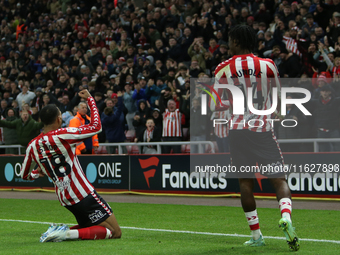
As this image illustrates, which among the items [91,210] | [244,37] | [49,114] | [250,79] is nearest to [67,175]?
[91,210]

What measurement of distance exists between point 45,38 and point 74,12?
214cm

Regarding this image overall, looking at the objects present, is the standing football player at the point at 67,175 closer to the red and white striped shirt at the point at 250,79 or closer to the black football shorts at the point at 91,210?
the black football shorts at the point at 91,210

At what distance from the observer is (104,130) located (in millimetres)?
16531

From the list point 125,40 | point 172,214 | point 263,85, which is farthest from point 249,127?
point 125,40

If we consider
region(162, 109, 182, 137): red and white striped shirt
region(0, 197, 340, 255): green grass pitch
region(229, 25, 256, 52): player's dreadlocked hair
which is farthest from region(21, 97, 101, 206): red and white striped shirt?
region(162, 109, 182, 137): red and white striped shirt

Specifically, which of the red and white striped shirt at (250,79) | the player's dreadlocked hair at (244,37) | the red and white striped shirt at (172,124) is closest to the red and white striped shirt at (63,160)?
the red and white striped shirt at (250,79)

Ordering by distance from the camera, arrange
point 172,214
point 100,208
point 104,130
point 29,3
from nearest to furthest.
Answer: point 100,208
point 172,214
point 104,130
point 29,3

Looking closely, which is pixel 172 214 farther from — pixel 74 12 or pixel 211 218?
pixel 74 12

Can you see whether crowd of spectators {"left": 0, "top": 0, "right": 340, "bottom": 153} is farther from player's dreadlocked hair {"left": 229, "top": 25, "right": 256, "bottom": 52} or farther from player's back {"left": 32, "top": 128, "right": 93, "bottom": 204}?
player's back {"left": 32, "top": 128, "right": 93, "bottom": 204}

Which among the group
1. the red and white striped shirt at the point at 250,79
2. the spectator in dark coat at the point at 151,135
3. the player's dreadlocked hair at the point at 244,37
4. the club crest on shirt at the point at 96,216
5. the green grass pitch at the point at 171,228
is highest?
the player's dreadlocked hair at the point at 244,37

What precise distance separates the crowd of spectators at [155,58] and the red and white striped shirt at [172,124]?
0.09 feet

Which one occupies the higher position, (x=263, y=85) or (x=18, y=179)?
(x=263, y=85)

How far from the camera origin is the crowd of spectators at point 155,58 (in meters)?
14.3

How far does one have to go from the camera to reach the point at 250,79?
5.66 metres
